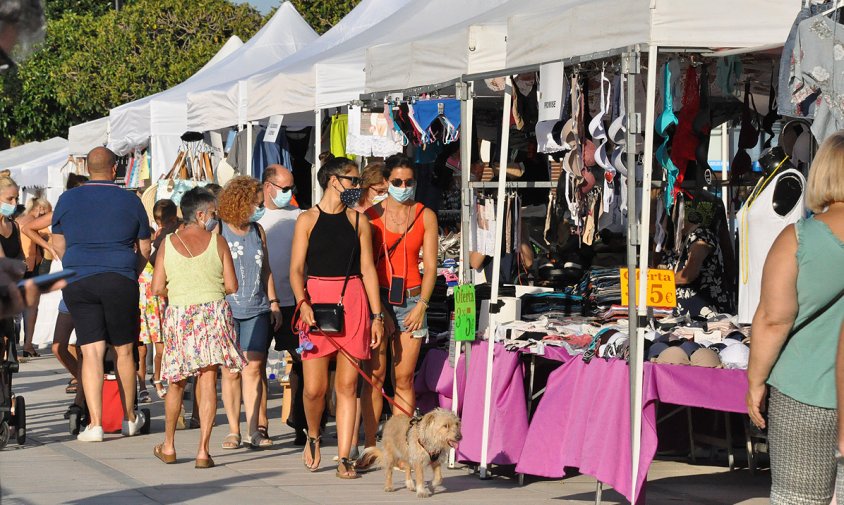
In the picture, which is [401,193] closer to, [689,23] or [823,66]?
[689,23]

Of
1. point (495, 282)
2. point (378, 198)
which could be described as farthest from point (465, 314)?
point (378, 198)

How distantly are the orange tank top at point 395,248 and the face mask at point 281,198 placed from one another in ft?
3.98

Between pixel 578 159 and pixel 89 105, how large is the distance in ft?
110

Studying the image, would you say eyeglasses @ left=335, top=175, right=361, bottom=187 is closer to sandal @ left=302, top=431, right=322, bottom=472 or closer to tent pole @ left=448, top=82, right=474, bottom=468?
tent pole @ left=448, top=82, right=474, bottom=468

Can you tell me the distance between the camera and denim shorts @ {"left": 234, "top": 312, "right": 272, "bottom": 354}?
9.35 meters

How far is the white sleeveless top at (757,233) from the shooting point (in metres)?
6.82

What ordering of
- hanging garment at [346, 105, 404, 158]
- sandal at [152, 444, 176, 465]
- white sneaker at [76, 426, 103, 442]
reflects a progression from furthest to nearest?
hanging garment at [346, 105, 404, 158], white sneaker at [76, 426, 103, 442], sandal at [152, 444, 176, 465]

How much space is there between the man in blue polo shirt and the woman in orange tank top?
6.59 feet

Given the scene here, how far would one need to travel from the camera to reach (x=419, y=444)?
25.2ft

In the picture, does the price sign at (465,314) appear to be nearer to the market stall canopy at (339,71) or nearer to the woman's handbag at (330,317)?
the woman's handbag at (330,317)

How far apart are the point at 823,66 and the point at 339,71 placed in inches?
227

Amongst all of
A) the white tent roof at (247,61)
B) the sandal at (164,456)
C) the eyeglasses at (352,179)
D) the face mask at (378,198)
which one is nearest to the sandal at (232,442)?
the sandal at (164,456)

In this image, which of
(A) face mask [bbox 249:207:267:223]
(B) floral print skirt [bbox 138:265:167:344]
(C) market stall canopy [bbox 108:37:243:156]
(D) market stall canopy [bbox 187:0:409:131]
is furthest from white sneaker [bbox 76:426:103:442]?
(C) market stall canopy [bbox 108:37:243:156]

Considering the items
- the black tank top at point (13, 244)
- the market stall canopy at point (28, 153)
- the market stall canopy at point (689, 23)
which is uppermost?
the market stall canopy at point (28, 153)
